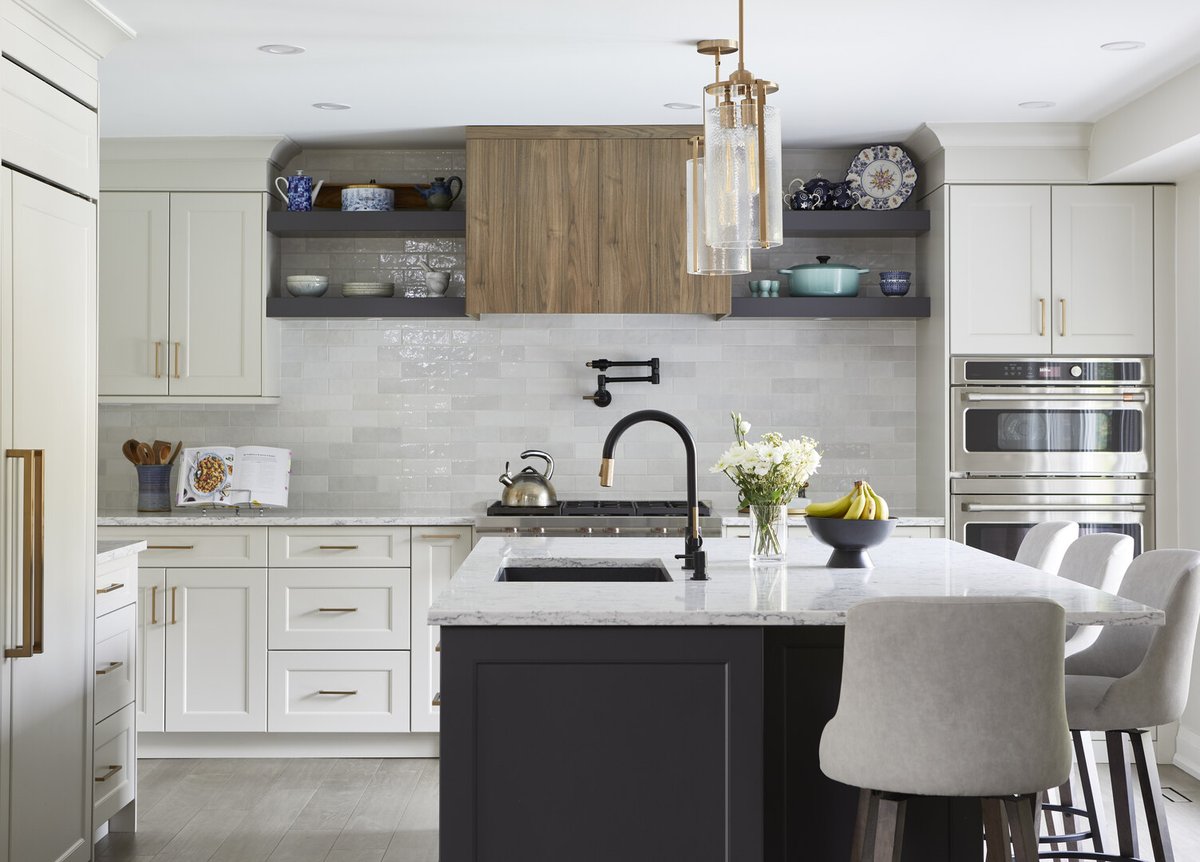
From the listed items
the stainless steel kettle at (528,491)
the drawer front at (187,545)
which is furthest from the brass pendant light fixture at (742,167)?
the drawer front at (187,545)

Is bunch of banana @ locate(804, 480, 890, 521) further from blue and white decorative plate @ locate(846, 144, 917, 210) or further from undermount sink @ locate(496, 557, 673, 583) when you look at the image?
blue and white decorative plate @ locate(846, 144, 917, 210)

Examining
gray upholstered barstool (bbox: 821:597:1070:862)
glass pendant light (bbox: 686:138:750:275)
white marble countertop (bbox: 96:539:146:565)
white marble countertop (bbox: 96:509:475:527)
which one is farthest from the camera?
white marble countertop (bbox: 96:509:475:527)

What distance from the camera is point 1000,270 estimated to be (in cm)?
492

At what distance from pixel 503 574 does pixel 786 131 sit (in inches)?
108

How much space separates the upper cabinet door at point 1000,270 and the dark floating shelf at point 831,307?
226 millimetres

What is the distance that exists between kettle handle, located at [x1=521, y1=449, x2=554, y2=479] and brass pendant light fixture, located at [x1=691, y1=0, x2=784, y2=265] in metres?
2.59

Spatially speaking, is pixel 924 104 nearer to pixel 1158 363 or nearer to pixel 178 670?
pixel 1158 363

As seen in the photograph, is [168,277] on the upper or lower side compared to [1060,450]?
upper

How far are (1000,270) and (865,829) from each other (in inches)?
125

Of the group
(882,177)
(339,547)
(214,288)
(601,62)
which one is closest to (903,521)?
(882,177)

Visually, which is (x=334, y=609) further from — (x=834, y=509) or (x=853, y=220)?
(x=853, y=220)

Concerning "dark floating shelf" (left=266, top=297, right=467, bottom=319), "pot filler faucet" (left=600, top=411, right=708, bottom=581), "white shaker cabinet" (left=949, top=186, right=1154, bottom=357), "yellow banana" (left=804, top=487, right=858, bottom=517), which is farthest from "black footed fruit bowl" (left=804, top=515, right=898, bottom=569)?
"dark floating shelf" (left=266, top=297, right=467, bottom=319)

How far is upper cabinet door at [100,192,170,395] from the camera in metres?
5.04

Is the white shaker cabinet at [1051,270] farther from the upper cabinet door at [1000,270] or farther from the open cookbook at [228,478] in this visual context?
the open cookbook at [228,478]
